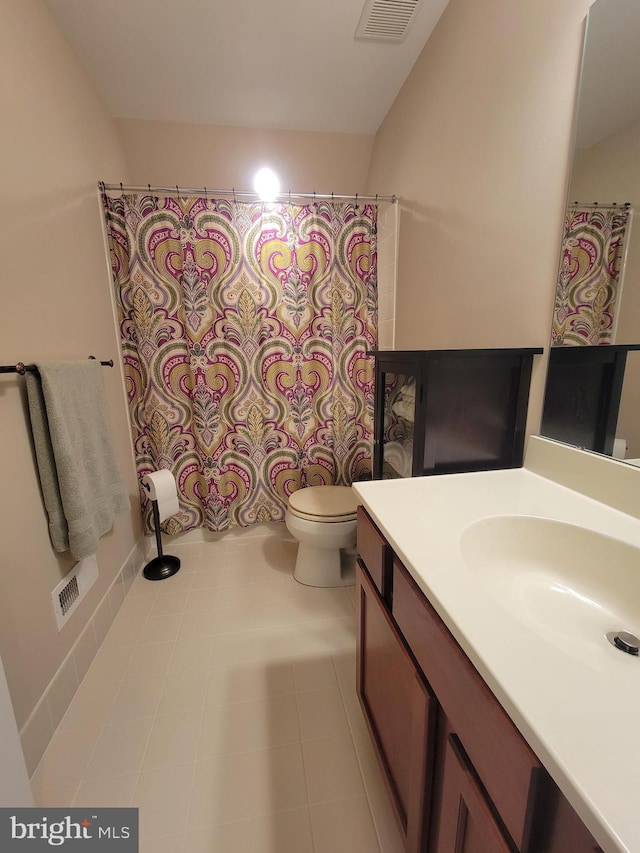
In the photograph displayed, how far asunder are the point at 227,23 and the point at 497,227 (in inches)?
52.7

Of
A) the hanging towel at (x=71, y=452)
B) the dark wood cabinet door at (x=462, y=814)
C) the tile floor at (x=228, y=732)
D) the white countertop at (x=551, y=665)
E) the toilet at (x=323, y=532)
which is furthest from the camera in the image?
the toilet at (x=323, y=532)

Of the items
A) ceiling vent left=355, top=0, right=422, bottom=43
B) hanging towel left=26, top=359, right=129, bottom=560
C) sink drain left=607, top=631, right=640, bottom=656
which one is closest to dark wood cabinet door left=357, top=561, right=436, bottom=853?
sink drain left=607, top=631, right=640, bottom=656

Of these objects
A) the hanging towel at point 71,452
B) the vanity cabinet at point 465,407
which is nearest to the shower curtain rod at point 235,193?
the hanging towel at point 71,452

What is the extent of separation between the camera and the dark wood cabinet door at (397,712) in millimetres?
626

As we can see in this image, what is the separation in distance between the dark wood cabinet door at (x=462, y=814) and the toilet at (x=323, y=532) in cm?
110

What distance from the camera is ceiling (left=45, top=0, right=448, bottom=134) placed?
133cm

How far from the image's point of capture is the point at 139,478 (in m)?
2.02

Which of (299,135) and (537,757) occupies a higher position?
(299,135)

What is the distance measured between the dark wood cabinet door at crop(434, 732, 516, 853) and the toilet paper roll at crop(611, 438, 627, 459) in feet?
2.30

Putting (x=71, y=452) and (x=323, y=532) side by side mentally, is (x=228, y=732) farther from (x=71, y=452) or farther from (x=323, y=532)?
(x=71, y=452)

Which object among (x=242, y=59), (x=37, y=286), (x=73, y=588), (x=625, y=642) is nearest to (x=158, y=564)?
(x=73, y=588)

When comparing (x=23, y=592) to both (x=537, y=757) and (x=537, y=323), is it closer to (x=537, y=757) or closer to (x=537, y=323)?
(x=537, y=757)

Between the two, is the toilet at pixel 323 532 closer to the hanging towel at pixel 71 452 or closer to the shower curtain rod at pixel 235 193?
the hanging towel at pixel 71 452

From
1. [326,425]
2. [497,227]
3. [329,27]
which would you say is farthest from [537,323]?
[329,27]
